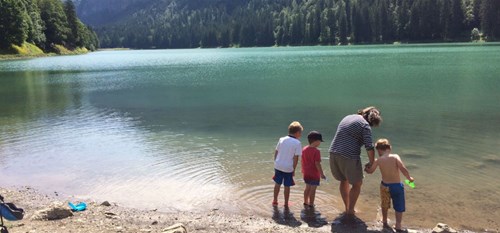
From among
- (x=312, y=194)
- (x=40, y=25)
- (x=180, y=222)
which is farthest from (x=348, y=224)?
(x=40, y=25)

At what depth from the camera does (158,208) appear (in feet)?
39.6

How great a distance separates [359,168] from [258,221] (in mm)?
2552

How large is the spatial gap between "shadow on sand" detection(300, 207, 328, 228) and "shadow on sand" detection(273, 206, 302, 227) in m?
0.24

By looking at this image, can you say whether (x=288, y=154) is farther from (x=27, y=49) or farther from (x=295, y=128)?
(x=27, y=49)

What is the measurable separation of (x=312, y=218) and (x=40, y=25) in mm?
146380

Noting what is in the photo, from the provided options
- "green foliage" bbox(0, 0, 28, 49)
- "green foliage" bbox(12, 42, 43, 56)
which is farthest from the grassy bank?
"green foliage" bbox(0, 0, 28, 49)

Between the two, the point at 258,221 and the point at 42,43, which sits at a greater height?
the point at 42,43

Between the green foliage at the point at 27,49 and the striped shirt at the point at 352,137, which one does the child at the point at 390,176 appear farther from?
the green foliage at the point at 27,49

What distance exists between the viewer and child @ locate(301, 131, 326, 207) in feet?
36.1

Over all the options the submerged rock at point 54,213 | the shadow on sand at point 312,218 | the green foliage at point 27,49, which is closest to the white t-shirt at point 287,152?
the shadow on sand at point 312,218

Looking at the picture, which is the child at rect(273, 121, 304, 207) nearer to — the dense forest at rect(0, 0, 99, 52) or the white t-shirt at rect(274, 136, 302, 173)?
the white t-shirt at rect(274, 136, 302, 173)

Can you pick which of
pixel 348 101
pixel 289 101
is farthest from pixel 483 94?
pixel 289 101

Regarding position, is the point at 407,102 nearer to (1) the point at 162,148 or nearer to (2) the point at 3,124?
(1) the point at 162,148

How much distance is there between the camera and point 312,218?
10.9 m
